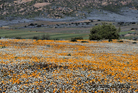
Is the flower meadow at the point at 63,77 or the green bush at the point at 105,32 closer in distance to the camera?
the flower meadow at the point at 63,77

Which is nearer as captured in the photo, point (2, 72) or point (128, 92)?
point (128, 92)

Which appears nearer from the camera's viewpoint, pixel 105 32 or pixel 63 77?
pixel 63 77

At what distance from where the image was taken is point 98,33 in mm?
71688

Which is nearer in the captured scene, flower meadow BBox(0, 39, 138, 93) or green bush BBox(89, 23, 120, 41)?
flower meadow BBox(0, 39, 138, 93)

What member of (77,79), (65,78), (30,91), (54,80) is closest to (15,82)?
(30,91)

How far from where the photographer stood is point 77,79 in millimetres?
15258

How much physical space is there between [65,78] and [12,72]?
191 inches

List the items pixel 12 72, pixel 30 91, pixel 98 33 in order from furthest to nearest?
pixel 98 33 < pixel 12 72 < pixel 30 91

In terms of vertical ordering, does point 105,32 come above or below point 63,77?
below

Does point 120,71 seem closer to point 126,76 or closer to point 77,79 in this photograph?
point 126,76

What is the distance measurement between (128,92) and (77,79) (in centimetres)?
415

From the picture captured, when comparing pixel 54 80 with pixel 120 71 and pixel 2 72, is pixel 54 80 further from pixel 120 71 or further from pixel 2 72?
pixel 120 71

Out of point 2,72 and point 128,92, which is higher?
point 2,72

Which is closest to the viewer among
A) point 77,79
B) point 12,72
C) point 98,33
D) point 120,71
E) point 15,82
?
point 15,82
